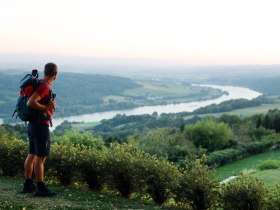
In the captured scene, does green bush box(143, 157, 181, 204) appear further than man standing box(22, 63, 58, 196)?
Yes

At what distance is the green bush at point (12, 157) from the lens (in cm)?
992

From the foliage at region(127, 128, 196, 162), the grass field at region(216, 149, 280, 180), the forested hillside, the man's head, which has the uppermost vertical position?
the man's head

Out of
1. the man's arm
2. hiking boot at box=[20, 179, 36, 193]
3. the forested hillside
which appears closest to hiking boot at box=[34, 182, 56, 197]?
hiking boot at box=[20, 179, 36, 193]

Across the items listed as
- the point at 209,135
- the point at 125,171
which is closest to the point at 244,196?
the point at 125,171

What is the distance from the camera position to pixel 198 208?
7.75 metres

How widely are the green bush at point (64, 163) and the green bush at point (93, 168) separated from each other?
16 cm

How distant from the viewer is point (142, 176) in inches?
326

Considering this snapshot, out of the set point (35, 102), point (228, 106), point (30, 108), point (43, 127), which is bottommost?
point (228, 106)

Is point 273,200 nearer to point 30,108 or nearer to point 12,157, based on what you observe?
point 30,108

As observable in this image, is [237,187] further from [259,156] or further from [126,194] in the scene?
[259,156]

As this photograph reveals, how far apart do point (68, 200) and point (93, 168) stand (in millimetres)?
1405

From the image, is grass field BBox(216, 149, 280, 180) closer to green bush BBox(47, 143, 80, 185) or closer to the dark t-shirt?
green bush BBox(47, 143, 80, 185)

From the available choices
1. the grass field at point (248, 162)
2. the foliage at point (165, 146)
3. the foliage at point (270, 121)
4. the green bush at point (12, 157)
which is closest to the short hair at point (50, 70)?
the green bush at point (12, 157)

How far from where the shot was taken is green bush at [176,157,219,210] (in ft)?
24.8
